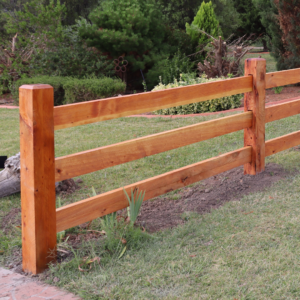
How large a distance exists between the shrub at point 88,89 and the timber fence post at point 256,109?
236 inches

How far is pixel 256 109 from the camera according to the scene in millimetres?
4391

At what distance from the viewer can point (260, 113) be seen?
14.5 feet

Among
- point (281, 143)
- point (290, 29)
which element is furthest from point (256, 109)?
point (290, 29)

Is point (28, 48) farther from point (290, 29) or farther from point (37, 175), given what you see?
point (37, 175)

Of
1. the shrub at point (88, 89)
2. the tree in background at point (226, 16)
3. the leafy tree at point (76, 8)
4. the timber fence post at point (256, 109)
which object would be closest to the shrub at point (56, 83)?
the shrub at point (88, 89)

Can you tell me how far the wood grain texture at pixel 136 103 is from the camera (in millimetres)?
2900

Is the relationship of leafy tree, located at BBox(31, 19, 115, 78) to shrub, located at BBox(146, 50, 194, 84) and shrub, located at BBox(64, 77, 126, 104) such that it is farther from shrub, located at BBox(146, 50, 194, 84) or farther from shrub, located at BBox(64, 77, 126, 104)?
shrub, located at BBox(64, 77, 126, 104)

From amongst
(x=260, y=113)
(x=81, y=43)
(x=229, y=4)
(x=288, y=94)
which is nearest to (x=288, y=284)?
(x=260, y=113)

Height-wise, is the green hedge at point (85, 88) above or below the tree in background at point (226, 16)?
below

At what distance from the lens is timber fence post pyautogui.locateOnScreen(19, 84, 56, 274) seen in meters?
2.64

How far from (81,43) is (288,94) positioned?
6.19 metres

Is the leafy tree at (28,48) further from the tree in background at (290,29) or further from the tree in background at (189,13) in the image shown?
the tree in background at (189,13)

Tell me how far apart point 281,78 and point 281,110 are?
1.21 ft

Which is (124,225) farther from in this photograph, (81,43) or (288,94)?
(81,43)
